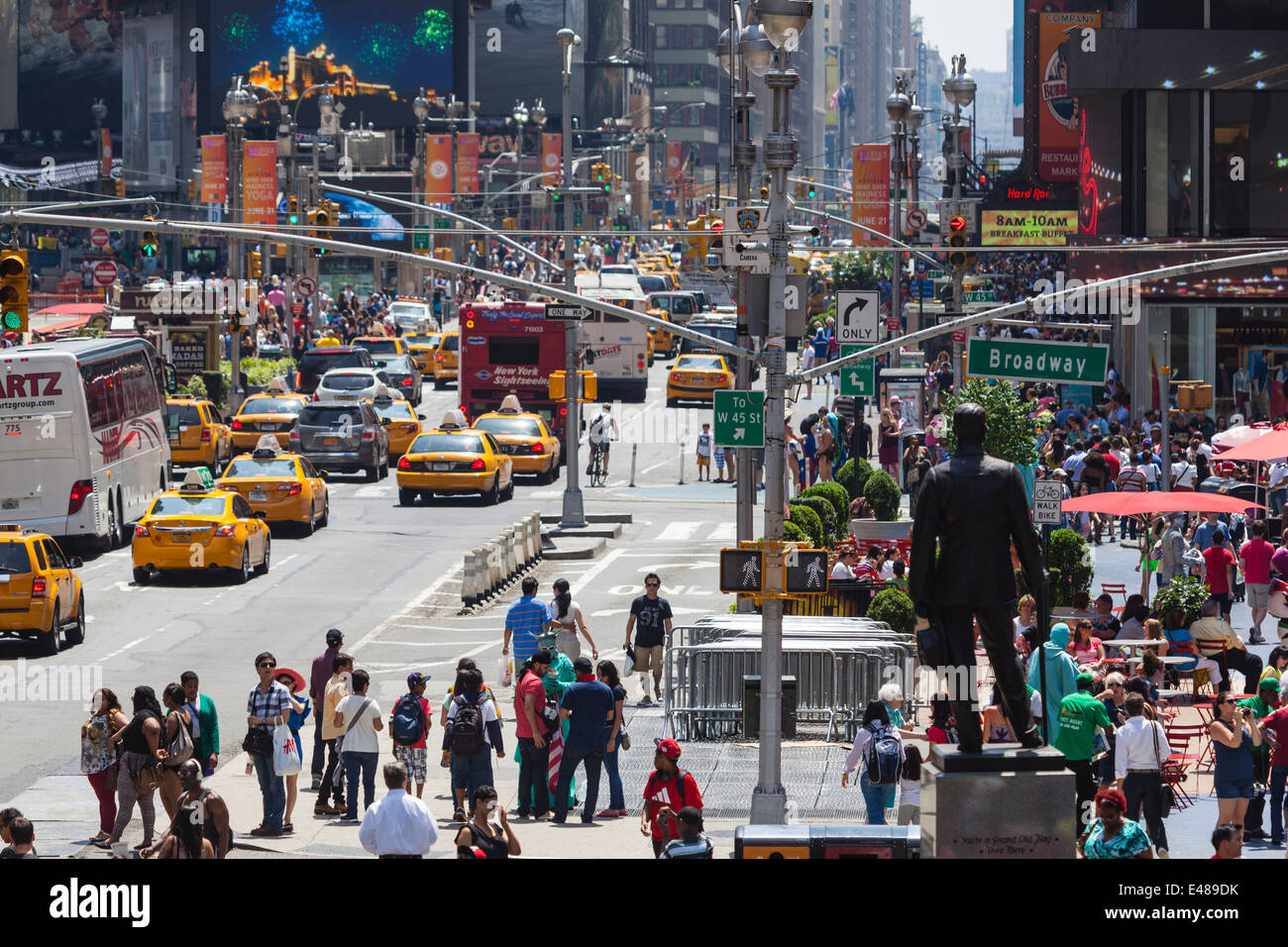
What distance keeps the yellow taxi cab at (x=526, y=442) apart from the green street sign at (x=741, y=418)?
2510 centimetres

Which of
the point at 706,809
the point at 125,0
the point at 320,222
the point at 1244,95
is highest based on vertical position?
the point at 125,0

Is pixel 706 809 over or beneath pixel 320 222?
beneath

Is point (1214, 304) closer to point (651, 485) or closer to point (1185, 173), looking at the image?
point (1185, 173)

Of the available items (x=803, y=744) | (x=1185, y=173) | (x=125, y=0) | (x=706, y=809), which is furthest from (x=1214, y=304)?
(x=125, y=0)

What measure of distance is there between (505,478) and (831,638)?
21313 millimetres

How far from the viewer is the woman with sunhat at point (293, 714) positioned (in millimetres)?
18359

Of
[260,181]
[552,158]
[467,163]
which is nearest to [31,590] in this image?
[260,181]

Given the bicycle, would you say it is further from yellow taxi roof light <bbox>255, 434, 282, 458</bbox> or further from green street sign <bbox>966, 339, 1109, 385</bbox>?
green street sign <bbox>966, 339, 1109, 385</bbox>

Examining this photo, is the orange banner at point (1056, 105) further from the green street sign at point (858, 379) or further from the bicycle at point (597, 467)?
the green street sign at point (858, 379)

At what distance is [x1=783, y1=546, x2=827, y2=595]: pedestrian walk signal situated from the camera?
59.2 ft

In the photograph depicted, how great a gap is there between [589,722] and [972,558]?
6.71 metres

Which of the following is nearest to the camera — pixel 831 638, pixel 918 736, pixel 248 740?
pixel 248 740

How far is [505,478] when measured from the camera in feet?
144

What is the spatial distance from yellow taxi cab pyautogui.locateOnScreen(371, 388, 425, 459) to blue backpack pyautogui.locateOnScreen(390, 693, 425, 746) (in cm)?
3023
